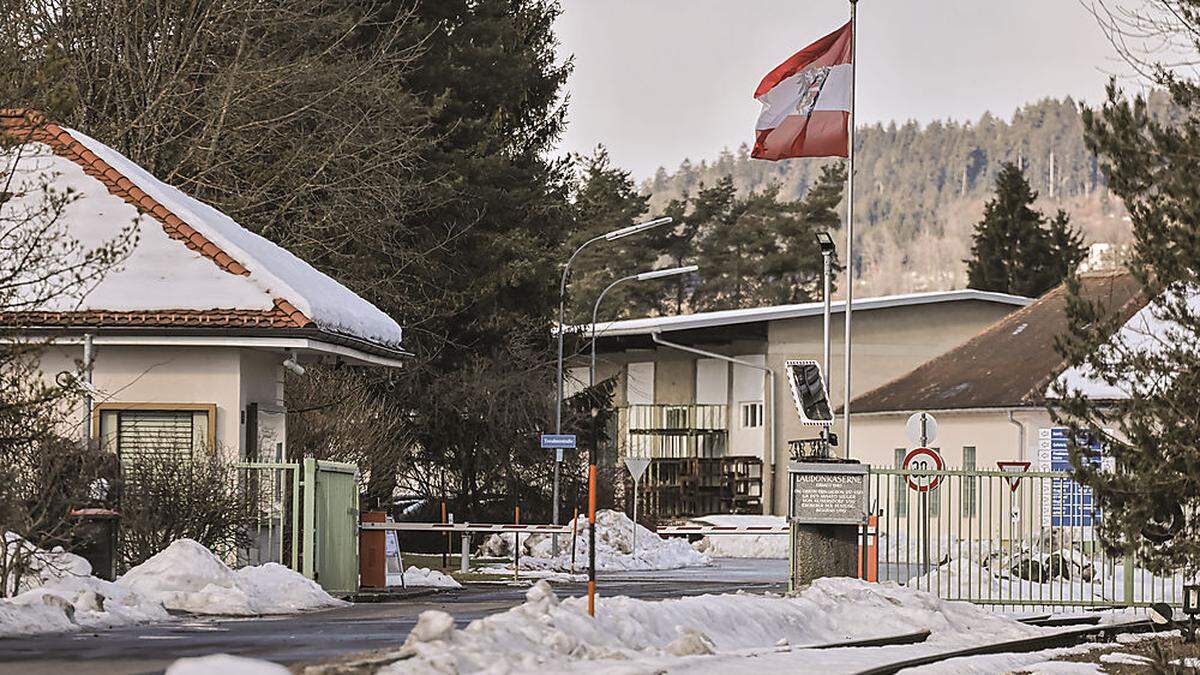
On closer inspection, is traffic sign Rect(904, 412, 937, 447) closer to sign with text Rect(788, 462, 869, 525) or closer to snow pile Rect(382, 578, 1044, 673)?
sign with text Rect(788, 462, 869, 525)

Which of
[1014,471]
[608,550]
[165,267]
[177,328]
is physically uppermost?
[165,267]

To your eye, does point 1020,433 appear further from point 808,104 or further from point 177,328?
point 177,328

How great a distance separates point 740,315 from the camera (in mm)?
76438

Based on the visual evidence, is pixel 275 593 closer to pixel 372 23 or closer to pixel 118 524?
pixel 118 524

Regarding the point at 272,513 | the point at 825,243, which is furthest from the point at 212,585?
the point at 825,243

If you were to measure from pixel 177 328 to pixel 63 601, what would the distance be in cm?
864

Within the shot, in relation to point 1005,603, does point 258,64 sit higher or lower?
higher

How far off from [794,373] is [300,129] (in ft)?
50.9

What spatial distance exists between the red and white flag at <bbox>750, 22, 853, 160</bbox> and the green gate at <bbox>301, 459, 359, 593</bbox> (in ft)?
36.8

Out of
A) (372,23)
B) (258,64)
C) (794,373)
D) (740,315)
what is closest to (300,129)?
(258,64)

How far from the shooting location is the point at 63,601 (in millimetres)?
18125

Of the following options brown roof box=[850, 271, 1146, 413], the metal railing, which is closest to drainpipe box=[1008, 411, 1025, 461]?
brown roof box=[850, 271, 1146, 413]

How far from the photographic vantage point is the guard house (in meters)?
77.4

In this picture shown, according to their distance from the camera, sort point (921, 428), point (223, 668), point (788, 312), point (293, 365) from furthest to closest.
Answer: point (788, 312) < point (921, 428) < point (293, 365) < point (223, 668)
